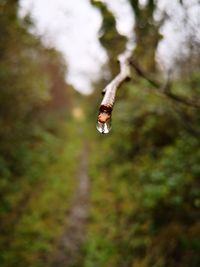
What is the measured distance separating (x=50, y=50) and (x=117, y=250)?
7.17 meters

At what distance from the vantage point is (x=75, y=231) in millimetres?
8594

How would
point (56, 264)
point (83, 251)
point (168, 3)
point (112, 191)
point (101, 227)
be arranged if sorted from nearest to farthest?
point (168, 3) → point (56, 264) → point (83, 251) → point (101, 227) → point (112, 191)

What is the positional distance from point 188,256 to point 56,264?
3047 millimetres

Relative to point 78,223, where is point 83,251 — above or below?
below

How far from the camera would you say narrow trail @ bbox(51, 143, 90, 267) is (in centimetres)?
720

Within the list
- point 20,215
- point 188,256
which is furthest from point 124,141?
point 188,256

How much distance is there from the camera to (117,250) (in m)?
7.11

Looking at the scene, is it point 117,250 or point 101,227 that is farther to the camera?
point 101,227


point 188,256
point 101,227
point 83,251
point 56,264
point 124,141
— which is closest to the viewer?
point 188,256

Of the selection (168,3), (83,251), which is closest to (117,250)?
(83,251)

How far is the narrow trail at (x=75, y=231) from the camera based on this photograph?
7.20 meters

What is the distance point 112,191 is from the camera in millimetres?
10688

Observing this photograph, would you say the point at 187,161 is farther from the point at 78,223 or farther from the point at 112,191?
the point at 112,191

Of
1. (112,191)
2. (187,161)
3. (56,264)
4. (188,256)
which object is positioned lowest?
(188,256)
